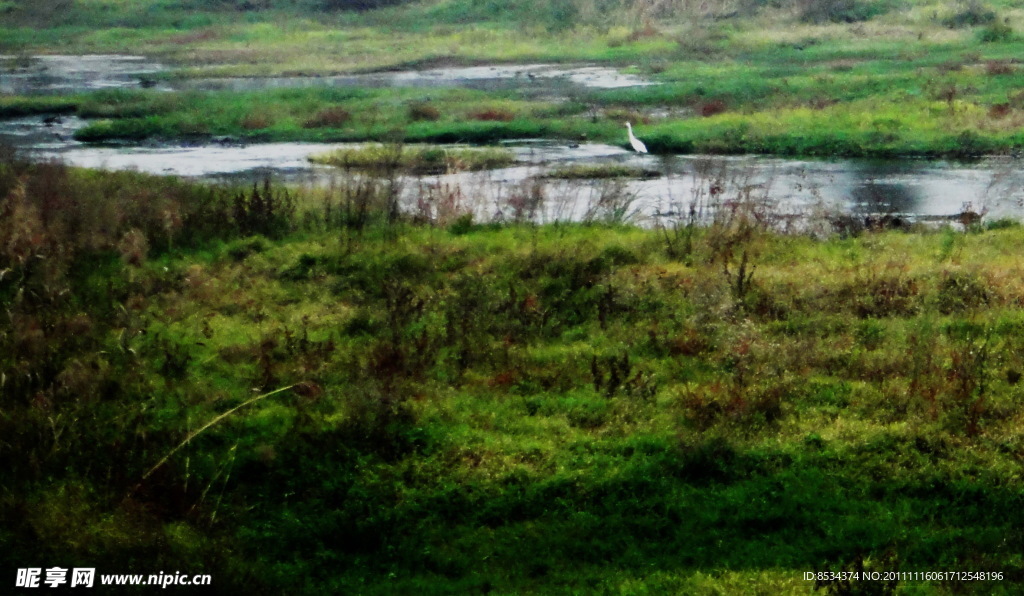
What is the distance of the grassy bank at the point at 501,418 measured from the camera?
5719 millimetres

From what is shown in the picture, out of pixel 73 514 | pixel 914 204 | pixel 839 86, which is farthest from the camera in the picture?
pixel 839 86

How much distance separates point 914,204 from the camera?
56.7 ft

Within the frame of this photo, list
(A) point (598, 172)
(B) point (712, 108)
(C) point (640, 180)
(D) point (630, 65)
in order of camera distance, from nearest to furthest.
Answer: (C) point (640, 180) < (A) point (598, 172) < (B) point (712, 108) < (D) point (630, 65)

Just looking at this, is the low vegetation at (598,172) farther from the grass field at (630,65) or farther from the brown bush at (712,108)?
the brown bush at (712,108)

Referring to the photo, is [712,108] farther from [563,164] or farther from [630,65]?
[563,164]

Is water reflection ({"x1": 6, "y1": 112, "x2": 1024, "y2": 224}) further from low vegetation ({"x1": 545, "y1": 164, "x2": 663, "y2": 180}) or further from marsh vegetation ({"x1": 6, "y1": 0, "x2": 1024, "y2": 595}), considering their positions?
marsh vegetation ({"x1": 6, "y1": 0, "x2": 1024, "y2": 595})

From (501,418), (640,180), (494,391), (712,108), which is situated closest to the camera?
(501,418)

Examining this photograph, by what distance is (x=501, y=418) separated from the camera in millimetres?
7230

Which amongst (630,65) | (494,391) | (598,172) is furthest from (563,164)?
(630,65)

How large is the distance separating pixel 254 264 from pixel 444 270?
2167 mm

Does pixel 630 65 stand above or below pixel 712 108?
above

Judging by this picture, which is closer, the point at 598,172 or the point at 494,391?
the point at 494,391

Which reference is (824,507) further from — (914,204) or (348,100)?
(348,100)

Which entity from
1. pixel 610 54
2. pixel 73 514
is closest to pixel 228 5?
pixel 610 54
